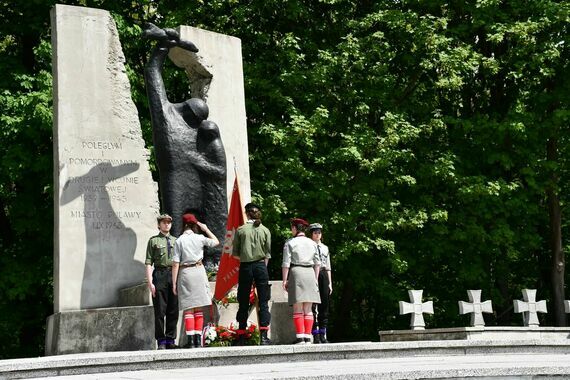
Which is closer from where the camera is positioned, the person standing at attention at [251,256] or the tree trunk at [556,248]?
the person standing at attention at [251,256]

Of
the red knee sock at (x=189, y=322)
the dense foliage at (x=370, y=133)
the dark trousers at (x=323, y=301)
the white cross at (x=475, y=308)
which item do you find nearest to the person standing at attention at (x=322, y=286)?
the dark trousers at (x=323, y=301)

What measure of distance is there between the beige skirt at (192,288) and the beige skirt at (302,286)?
111 centimetres

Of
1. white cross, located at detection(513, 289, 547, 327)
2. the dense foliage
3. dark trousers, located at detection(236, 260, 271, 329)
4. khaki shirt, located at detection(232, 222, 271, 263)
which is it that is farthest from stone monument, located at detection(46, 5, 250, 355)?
white cross, located at detection(513, 289, 547, 327)

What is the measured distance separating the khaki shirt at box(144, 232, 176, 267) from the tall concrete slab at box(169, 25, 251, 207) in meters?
Result: 3.34

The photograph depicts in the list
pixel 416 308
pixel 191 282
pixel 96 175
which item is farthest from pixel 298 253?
pixel 416 308

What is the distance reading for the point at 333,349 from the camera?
10.7 m

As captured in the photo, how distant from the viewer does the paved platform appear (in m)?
7.91

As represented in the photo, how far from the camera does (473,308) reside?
16.8 m

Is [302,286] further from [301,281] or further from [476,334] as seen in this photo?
[476,334]

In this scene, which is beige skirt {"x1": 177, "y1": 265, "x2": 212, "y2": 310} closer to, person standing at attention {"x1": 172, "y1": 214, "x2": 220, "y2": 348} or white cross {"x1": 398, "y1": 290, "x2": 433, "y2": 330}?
person standing at attention {"x1": 172, "y1": 214, "x2": 220, "y2": 348}

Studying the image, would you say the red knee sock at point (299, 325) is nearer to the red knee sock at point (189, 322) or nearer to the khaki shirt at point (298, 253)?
the khaki shirt at point (298, 253)

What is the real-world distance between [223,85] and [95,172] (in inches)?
118

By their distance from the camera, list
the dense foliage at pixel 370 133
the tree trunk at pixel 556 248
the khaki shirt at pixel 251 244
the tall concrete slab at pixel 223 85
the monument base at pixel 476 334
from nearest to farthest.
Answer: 1. the khaki shirt at pixel 251 244
2. the monument base at pixel 476 334
3. the tall concrete slab at pixel 223 85
4. the dense foliage at pixel 370 133
5. the tree trunk at pixel 556 248

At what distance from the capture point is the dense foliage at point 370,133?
2064 cm
